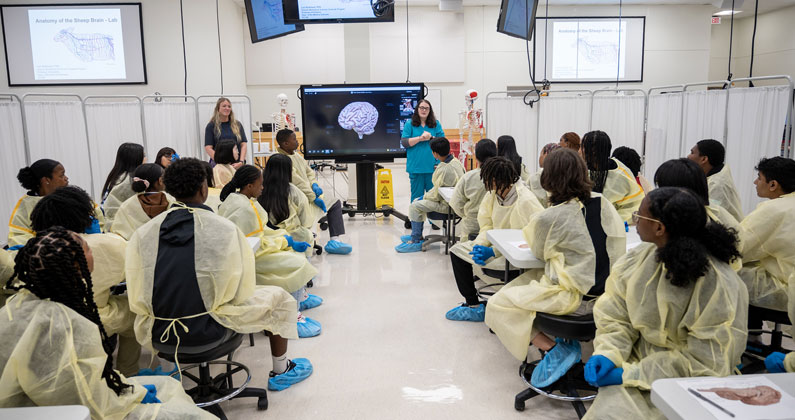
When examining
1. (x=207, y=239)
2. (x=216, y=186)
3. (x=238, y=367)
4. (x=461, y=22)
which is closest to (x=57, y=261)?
(x=207, y=239)

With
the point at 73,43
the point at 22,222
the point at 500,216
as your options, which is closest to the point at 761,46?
the point at 500,216

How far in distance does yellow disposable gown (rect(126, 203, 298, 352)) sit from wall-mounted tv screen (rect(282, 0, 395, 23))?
379 centimetres

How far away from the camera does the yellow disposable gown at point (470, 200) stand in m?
4.13

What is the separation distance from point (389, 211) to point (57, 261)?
551 cm

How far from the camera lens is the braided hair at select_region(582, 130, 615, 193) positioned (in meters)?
3.46

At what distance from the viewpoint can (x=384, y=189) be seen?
277 inches

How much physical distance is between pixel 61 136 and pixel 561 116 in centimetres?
487

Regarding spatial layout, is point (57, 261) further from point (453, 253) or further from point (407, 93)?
point (407, 93)

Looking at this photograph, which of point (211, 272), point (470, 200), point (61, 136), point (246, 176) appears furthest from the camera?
point (61, 136)

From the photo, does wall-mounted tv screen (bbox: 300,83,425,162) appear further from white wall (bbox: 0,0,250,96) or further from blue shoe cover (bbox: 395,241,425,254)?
white wall (bbox: 0,0,250,96)

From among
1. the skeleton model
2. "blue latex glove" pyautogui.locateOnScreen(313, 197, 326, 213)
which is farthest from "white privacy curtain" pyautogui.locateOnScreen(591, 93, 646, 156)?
"blue latex glove" pyautogui.locateOnScreen(313, 197, 326, 213)

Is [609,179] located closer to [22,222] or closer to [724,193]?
[724,193]

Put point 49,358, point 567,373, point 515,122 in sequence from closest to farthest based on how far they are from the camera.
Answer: point 49,358 < point 567,373 < point 515,122

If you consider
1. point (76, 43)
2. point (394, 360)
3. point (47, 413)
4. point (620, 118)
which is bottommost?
point (394, 360)
